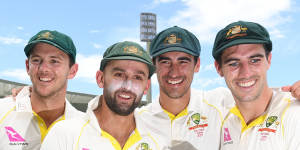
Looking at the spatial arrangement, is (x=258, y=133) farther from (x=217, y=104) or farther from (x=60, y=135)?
(x=60, y=135)

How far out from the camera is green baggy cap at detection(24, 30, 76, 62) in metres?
3.93

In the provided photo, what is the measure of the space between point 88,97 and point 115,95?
3086 centimetres

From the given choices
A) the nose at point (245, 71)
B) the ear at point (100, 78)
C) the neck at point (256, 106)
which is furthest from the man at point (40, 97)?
the neck at point (256, 106)

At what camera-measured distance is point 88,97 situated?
33344mm

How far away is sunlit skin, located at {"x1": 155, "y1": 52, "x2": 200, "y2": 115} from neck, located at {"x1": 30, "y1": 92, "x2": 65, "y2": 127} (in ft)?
4.95

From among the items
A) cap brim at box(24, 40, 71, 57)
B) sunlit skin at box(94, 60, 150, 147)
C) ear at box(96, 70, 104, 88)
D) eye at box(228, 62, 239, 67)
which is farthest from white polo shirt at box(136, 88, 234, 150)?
cap brim at box(24, 40, 71, 57)

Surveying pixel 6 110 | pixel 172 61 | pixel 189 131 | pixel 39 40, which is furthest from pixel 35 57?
pixel 189 131

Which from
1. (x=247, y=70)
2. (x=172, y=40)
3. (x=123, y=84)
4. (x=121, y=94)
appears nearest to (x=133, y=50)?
(x=123, y=84)

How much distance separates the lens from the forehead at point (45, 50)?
3.95 metres

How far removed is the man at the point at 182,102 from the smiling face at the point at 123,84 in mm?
537

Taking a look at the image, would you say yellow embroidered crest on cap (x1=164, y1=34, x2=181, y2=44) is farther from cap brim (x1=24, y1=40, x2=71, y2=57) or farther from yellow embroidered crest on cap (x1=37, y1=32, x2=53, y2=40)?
yellow embroidered crest on cap (x1=37, y1=32, x2=53, y2=40)

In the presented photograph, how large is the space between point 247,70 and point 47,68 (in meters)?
2.52

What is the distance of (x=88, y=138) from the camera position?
3037mm

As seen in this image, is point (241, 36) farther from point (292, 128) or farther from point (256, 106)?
point (292, 128)
